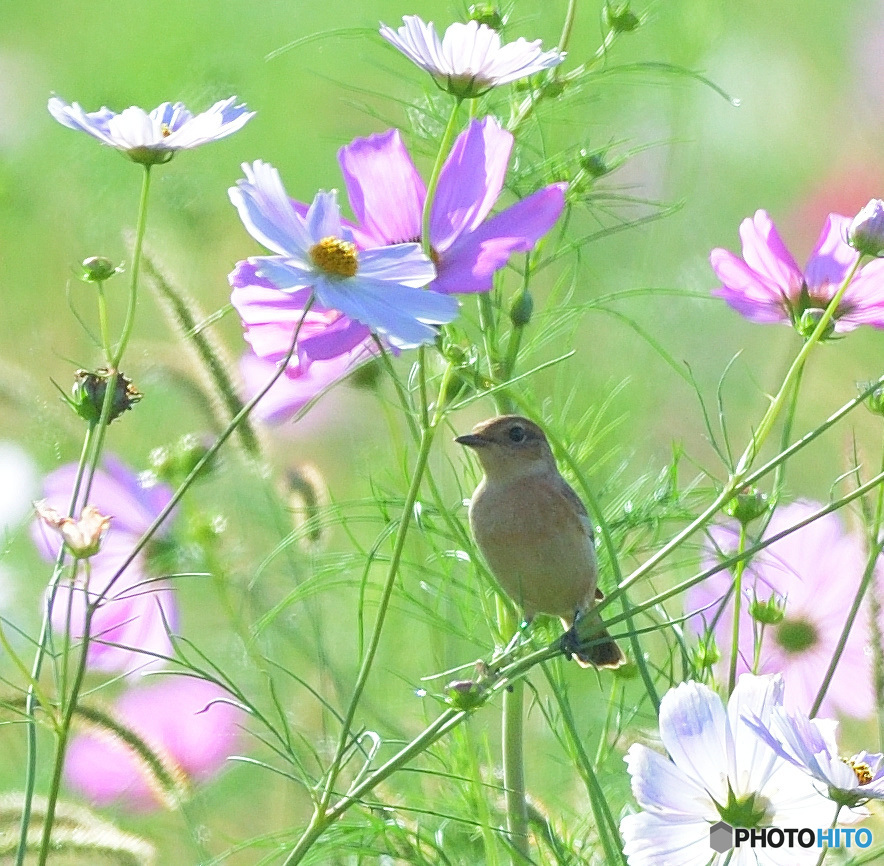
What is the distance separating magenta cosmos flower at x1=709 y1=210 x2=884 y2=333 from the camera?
0.80 m

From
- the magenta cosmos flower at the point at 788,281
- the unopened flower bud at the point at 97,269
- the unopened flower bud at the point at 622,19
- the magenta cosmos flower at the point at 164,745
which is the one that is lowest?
the magenta cosmos flower at the point at 164,745

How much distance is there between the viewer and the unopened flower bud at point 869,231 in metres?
0.70

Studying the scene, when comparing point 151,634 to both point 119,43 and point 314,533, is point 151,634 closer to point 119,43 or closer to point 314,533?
point 314,533

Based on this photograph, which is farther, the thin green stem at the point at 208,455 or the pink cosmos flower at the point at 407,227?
the pink cosmos flower at the point at 407,227

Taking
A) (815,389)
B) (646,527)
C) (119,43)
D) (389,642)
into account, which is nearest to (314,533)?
(646,527)

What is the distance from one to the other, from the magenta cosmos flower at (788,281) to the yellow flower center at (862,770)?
245 millimetres

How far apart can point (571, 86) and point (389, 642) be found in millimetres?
513

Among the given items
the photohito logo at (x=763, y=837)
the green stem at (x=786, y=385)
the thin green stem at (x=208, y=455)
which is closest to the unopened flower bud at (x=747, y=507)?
the green stem at (x=786, y=385)

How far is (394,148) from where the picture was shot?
2.52ft

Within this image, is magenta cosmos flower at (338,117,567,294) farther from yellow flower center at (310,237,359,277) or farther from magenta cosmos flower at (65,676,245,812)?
magenta cosmos flower at (65,676,245,812)

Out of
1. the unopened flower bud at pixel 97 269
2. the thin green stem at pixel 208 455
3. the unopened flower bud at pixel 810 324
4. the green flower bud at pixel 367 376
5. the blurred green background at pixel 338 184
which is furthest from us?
the blurred green background at pixel 338 184

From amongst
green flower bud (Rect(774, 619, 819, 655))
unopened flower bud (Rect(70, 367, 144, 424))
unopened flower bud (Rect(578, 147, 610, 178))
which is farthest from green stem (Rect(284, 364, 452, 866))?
green flower bud (Rect(774, 619, 819, 655))

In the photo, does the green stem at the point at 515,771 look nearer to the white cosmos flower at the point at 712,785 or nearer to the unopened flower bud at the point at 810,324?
the white cosmos flower at the point at 712,785

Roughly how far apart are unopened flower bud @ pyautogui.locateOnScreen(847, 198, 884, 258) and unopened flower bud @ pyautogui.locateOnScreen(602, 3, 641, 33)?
0.73 feet
